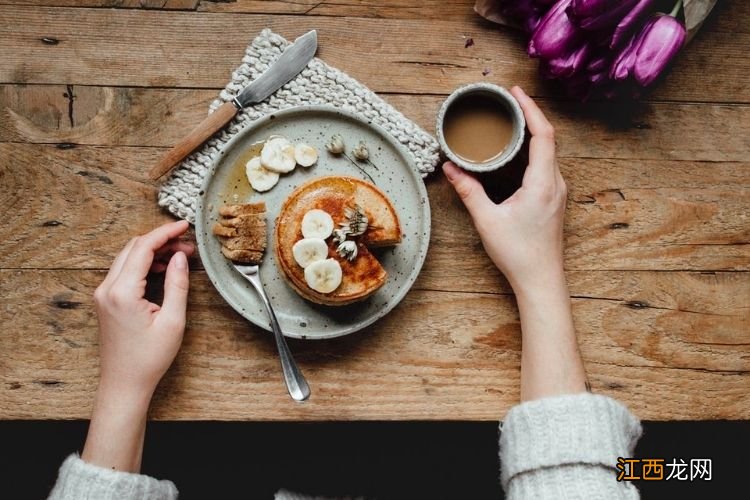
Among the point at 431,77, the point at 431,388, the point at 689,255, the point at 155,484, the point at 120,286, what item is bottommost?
the point at 155,484

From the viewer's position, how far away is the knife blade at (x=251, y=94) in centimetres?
133

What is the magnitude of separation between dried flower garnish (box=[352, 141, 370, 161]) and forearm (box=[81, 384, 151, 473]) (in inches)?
25.3

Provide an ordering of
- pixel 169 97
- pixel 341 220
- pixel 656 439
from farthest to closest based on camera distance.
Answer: pixel 656 439
pixel 169 97
pixel 341 220

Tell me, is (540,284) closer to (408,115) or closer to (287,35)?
(408,115)

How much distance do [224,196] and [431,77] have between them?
513mm

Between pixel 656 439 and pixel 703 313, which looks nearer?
pixel 703 313

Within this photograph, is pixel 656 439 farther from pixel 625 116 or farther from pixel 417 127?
pixel 417 127

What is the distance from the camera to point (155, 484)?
1.30 meters

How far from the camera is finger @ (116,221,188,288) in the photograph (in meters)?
1.27

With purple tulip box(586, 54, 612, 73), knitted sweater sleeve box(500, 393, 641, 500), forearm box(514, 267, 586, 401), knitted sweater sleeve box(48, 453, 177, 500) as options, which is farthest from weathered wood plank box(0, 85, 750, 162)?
knitted sweater sleeve box(48, 453, 177, 500)

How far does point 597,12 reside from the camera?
1.23 metres

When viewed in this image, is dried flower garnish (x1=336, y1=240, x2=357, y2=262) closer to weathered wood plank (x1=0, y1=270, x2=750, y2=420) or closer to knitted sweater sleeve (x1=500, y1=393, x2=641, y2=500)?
weathered wood plank (x1=0, y1=270, x2=750, y2=420)

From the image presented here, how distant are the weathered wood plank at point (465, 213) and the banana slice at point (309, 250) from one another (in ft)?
0.87

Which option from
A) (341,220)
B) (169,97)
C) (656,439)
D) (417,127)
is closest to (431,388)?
(341,220)
